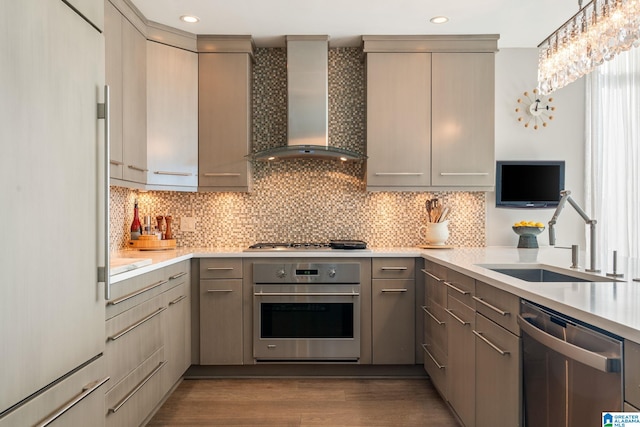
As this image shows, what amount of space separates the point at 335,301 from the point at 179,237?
4.73 ft

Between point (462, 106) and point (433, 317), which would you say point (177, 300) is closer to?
point (433, 317)

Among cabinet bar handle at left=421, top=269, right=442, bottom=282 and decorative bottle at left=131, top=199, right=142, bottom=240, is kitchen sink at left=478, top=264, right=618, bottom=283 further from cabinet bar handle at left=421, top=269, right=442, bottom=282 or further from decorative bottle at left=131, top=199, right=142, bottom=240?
decorative bottle at left=131, top=199, right=142, bottom=240

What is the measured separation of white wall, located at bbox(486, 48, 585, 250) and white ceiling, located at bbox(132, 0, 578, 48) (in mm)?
264

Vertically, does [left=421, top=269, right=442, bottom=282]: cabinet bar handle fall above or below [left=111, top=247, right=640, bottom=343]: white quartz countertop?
below

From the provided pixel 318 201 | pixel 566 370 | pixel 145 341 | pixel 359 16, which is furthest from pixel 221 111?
pixel 566 370

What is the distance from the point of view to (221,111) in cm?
339

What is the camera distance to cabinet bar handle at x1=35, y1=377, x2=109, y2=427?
47.1 inches

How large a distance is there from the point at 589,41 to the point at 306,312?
7.48ft

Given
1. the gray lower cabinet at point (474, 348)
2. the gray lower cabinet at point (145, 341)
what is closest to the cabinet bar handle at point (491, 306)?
the gray lower cabinet at point (474, 348)

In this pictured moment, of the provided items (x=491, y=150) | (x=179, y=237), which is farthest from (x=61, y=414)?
(x=491, y=150)

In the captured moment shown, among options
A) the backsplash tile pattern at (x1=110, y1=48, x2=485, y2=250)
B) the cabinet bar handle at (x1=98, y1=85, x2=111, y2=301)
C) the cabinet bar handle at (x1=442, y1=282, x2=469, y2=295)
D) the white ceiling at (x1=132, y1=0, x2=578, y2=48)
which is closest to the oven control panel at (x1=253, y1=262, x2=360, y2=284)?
the backsplash tile pattern at (x1=110, y1=48, x2=485, y2=250)

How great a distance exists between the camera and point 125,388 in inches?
81.0

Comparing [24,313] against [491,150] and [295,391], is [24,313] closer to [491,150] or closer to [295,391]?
[295,391]

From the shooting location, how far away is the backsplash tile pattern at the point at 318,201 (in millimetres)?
3648
